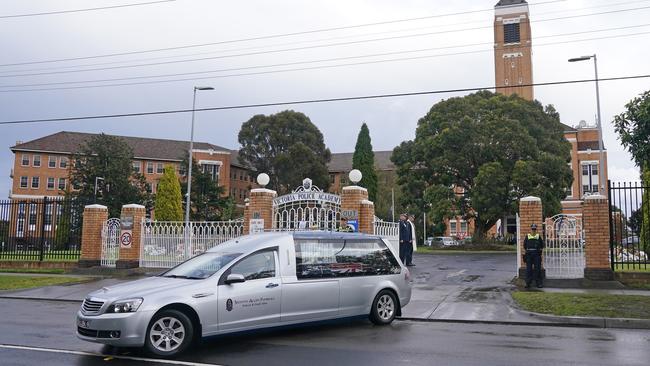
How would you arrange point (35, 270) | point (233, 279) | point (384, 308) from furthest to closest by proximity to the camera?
point (35, 270), point (384, 308), point (233, 279)

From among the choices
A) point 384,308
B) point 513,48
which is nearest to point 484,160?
point 384,308

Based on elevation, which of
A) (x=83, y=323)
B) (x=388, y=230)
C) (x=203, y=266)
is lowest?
(x=83, y=323)

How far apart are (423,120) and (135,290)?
41.2 m

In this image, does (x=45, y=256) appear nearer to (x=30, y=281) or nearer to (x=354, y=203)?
(x=30, y=281)

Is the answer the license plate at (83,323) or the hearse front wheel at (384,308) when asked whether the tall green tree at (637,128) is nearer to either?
the hearse front wheel at (384,308)

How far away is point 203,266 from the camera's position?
834 cm

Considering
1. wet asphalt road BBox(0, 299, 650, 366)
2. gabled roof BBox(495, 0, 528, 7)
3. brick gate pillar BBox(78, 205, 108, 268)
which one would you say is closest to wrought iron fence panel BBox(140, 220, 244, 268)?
brick gate pillar BBox(78, 205, 108, 268)

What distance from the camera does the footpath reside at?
10.2m

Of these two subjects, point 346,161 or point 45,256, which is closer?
point 45,256

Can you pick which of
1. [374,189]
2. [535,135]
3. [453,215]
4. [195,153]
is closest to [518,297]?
[453,215]

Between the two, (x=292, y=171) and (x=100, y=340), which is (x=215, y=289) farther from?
(x=292, y=171)

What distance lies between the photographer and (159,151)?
83375 millimetres

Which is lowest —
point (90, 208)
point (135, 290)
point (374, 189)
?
point (135, 290)

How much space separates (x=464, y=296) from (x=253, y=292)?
6.94m
